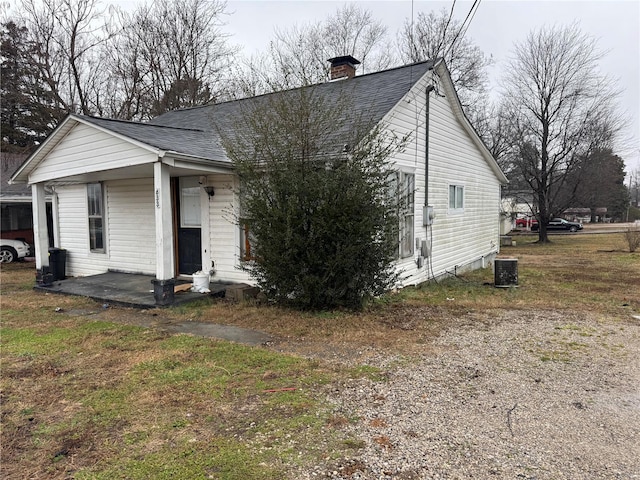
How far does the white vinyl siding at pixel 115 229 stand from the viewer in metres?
9.69

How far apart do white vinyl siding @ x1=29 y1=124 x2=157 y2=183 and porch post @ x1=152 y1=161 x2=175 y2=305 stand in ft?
1.11

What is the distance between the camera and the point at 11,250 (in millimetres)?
14898

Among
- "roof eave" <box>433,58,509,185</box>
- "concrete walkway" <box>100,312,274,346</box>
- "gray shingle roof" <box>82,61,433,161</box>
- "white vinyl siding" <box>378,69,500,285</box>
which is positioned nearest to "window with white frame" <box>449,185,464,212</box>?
"white vinyl siding" <box>378,69,500,285</box>

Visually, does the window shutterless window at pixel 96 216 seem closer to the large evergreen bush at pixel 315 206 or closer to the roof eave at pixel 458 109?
the large evergreen bush at pixel 315 206

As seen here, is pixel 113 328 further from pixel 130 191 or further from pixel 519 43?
pixel 519 43

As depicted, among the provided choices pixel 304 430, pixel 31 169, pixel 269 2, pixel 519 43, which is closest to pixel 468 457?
pixel 304 430

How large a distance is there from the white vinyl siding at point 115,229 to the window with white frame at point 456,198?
7.73 meters

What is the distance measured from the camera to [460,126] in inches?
464

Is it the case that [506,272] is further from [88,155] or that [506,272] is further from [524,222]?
[524,222]

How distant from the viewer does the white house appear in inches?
289

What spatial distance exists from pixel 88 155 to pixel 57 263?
4053 mm

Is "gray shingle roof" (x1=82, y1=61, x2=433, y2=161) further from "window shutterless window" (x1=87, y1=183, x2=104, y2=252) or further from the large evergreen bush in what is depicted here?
"window shutterless window" (x1=87, y1=183, x2=104, y2=252)

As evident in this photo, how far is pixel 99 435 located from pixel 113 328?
3.35 meters

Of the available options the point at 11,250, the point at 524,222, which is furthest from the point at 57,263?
the point at 524,222
